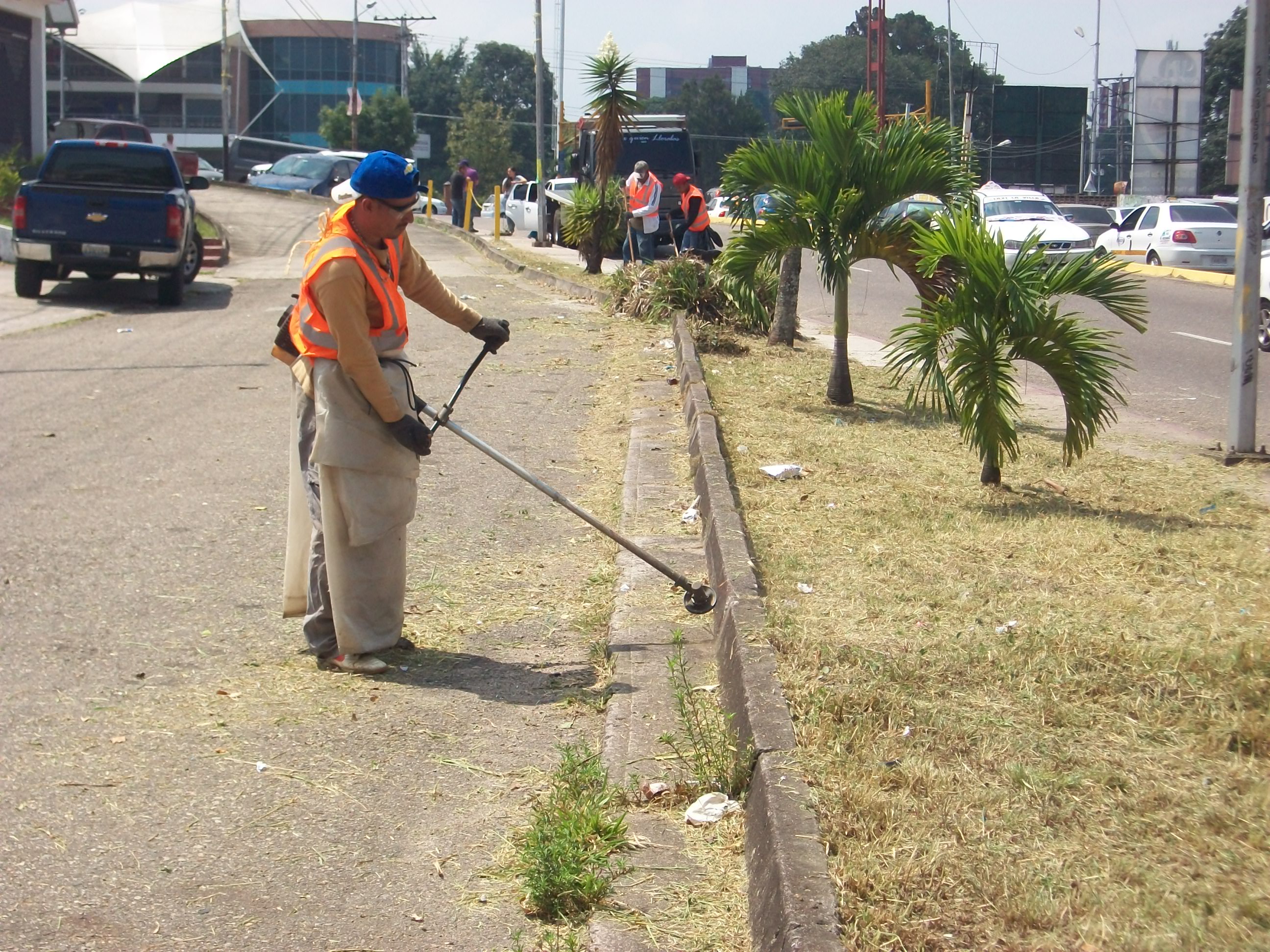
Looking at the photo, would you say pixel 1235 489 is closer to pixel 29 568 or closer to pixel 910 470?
pixel 910 470

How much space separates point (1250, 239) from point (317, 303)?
621cm

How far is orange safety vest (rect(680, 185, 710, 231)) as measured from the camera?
19453 millimetres

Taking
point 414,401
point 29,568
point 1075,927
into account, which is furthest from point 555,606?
point 1075,927

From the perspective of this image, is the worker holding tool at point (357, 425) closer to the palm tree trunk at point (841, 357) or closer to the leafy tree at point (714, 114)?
the palm tree trunk at point (841, 357)

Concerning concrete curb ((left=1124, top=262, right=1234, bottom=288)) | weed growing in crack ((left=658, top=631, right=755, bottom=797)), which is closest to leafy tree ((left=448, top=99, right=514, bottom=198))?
concrete curb ((left=1124, top=262, right=1234, bottom=288))

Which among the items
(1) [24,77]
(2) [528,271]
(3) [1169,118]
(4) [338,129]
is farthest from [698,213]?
(4) [338,129]

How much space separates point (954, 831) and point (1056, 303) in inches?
177

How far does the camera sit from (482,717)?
15.9ft

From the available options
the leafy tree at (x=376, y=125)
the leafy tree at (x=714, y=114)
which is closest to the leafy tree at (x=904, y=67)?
the leafy tree at (x=714, y=114)

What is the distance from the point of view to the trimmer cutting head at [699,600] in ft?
18.0

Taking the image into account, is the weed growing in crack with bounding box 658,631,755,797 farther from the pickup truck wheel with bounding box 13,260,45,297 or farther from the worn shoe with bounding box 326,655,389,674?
the pickup truck wheel with bounding box 13,260,45,297

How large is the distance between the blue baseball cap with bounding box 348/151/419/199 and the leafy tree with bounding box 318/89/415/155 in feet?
218

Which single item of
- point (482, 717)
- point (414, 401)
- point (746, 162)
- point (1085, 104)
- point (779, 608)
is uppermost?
point (1085, 104)

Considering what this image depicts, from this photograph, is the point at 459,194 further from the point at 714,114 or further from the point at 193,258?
the point at 714,114
